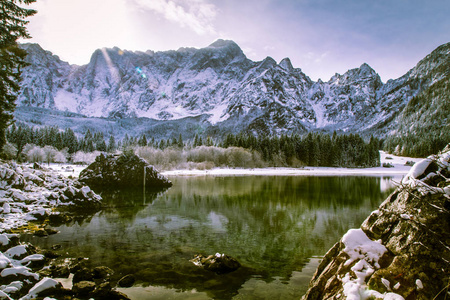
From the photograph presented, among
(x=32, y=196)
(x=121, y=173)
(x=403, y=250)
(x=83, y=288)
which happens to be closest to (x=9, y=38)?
(x=32, y=196)

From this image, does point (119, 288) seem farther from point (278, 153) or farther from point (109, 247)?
point (278, 153)

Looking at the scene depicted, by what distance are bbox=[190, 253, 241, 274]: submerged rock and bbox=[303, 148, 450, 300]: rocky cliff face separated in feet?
20.6

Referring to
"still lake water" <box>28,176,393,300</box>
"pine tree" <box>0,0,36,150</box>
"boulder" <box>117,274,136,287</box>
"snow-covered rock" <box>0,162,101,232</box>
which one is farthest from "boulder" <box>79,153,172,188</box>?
"boulder" <box>117,274,136,287</box>

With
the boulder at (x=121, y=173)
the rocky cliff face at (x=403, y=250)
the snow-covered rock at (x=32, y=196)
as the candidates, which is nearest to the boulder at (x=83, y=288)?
the rocky cliff face at (x=403, y=250)

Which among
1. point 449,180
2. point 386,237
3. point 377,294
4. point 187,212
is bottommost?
point 187,212

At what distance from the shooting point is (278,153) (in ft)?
436

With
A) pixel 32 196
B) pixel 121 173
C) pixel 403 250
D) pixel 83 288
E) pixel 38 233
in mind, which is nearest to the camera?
pixel 403 250

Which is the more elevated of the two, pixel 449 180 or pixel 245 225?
pixel 449 180

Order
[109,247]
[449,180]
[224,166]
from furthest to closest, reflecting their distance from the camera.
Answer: [224,166]
[109,247]
[449,180]

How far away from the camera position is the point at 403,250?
20.4ft

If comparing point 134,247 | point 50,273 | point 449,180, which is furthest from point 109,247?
point 449,180

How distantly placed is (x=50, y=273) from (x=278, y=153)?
126194 mm

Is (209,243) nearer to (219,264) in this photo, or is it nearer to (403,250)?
(219,264)

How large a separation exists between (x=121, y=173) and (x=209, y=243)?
136 ft
